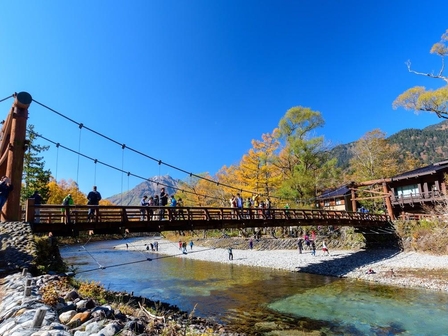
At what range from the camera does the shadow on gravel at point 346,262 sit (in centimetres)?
2008

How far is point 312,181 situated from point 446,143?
130 m

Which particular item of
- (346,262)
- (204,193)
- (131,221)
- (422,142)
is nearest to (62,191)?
(204,193)

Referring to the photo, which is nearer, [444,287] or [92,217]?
[92,217]

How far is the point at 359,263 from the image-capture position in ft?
69.4

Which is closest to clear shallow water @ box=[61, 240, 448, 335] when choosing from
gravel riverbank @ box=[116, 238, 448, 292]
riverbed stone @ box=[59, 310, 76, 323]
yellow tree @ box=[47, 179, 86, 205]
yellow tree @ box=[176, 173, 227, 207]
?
gravel riverbank @ box=[116, 238, 448, 292]

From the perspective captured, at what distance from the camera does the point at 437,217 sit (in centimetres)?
2214

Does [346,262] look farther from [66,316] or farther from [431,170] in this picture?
[66,316]

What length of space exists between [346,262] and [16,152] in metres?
22.6

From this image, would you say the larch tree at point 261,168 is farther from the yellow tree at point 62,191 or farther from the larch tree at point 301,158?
the yellow tree at point 62,191

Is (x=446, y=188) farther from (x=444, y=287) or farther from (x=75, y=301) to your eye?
(x=75, y=301)

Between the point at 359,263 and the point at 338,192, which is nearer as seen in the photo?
the point at 359,263

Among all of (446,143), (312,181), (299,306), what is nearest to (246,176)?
(312,181)

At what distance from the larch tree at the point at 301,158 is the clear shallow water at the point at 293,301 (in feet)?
43.8

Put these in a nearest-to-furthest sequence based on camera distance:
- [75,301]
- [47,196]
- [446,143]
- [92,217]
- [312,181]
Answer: [75,301]
[92,217]
[312,181]
[47,196]
[446,143]
